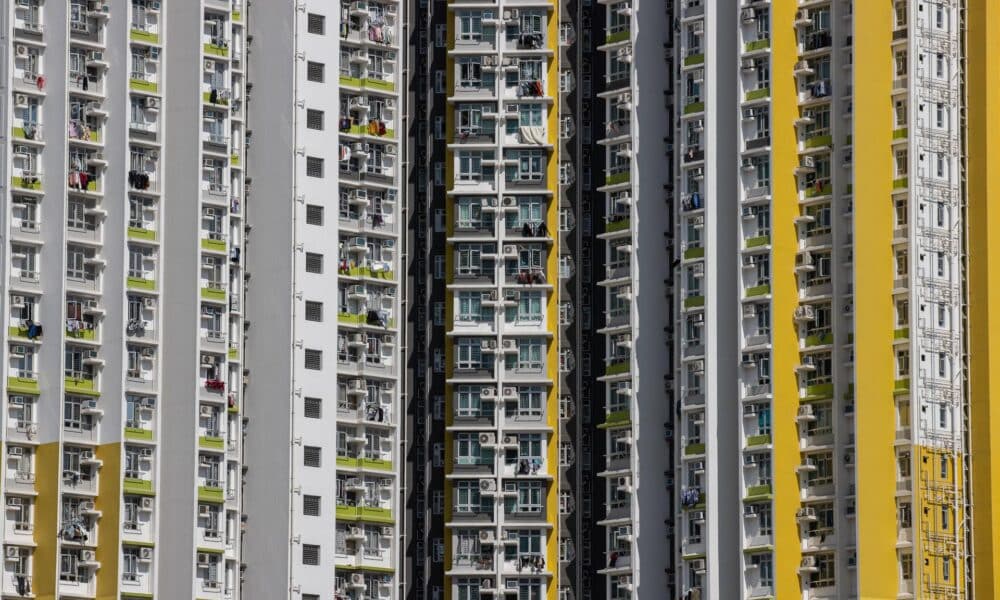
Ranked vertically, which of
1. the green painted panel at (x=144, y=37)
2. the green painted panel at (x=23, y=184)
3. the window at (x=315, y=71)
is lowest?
the green painted panel at (x=23, y=184)

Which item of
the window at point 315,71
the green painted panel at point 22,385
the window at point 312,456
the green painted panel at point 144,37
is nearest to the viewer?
the green painted panel at point 22,385

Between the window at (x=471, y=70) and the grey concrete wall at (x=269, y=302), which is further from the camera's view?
the window at (x=471, y=70)

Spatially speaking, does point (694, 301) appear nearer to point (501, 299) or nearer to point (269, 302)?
point (501, 299)

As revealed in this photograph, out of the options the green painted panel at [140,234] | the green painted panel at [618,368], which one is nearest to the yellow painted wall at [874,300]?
the green painted panel at [618,368]

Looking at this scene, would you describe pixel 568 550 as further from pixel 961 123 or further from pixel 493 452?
pixel 961 123

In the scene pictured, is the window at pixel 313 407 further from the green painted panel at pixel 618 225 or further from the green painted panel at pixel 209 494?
the green painted panel at pixel 618 225

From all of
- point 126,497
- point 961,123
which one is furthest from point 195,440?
point 961,123

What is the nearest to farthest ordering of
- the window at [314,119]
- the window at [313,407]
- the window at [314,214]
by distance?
the window at [313,407] → the window at [314,214] → the window at [314,119]
